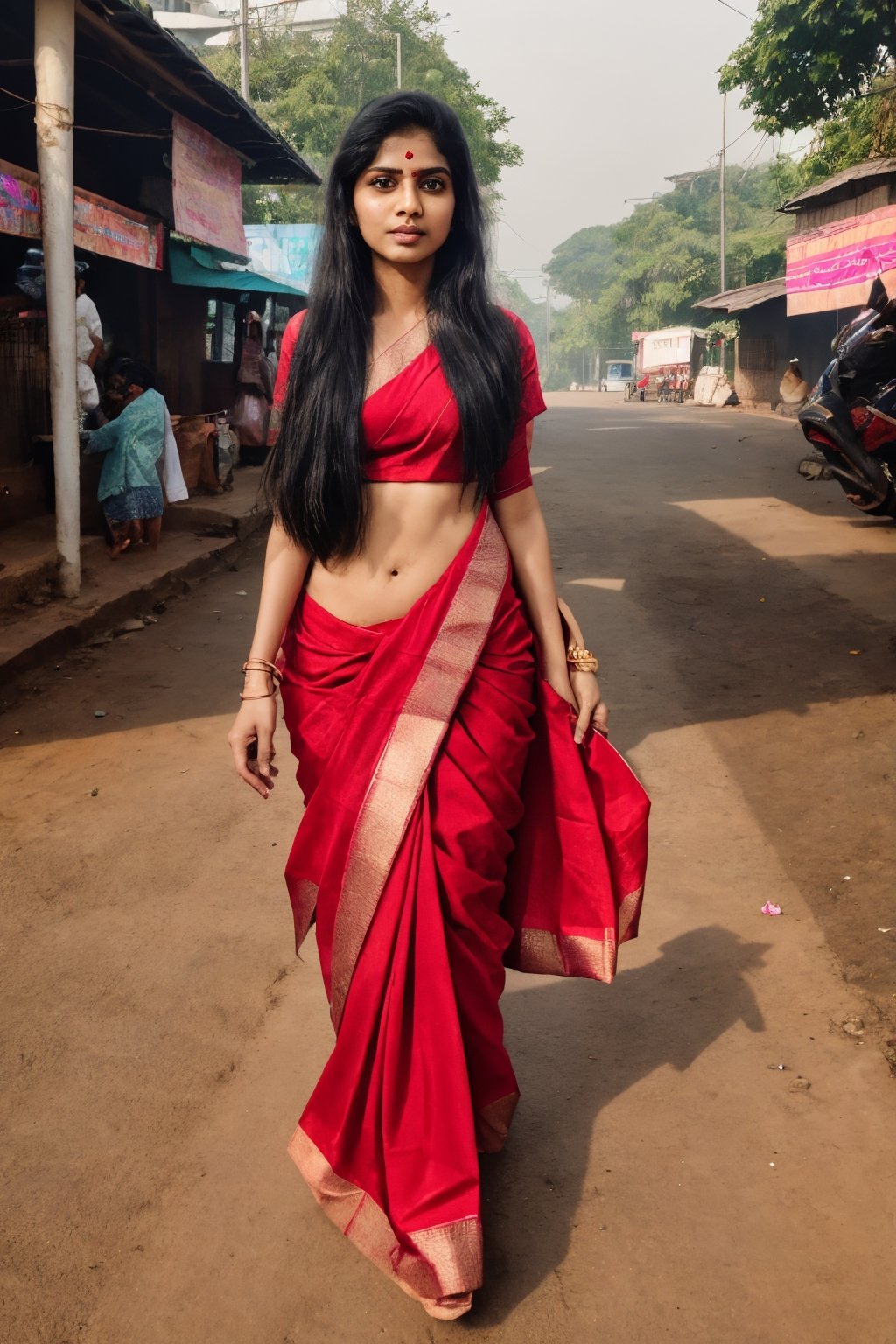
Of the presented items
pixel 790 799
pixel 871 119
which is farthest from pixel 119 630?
pixel 871 119

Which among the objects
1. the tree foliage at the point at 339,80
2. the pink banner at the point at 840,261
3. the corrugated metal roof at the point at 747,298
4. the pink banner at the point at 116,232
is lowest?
the pink banner at the point at 116,232

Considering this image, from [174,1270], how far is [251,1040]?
772mm

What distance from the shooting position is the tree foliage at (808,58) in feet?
62.1

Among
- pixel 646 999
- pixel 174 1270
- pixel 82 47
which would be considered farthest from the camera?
pixel 82 47

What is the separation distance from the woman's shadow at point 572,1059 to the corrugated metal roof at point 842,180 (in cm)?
2023

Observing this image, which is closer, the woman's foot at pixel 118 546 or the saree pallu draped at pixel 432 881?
the saree pallu draped at pixel 432 881

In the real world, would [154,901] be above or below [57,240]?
below

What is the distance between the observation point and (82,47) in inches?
327

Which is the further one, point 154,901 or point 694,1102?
point 154,901

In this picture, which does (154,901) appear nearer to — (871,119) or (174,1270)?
(174,1270)

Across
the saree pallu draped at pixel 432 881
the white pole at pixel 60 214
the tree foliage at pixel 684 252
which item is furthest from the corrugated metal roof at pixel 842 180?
the saree pallu draped at pixel 432 881

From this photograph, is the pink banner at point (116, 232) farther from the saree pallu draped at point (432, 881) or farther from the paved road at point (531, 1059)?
the saree pallu draped at point (432, 881)

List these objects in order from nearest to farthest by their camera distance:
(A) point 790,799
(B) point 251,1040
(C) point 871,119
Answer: (B) point 251,1040
(A) point 790,799
(C) point 871,119

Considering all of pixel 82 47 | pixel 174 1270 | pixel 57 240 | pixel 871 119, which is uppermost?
pixel 871 119
